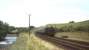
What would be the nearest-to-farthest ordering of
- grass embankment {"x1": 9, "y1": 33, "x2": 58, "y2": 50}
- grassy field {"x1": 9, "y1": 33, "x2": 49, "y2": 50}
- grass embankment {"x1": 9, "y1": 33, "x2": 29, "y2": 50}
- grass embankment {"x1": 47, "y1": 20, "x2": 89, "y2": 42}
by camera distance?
1. grass embankment {"x1": 9, "y1": 33, "x2": 58, "y2": 50}
2. grass embankment {"x1": 47, "y1": 20, "x2": 89, "y2": 42}
3. grassy field {"x1": 9, "y1": 33, "x2": 49, "y2": 50}
4. grass embankment {"x1": 9, "y1": 33, "x2": 29, "y2": 50}

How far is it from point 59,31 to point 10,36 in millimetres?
53495

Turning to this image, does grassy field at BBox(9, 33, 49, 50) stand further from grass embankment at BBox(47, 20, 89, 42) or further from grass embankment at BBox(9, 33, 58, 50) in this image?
grass embankment at BBox(47, 20, 89, 42)

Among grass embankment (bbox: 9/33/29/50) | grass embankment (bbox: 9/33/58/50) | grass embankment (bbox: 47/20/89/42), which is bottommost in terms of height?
grass embankment (bbox: 9/33/29/50)

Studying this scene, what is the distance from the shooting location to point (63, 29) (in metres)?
34.0

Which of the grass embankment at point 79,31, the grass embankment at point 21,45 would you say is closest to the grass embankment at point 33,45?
the grass embankment at point 21,45

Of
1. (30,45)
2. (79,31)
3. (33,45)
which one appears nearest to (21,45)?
(30,45)

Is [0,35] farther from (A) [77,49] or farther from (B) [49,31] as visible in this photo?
(A) [77,49]

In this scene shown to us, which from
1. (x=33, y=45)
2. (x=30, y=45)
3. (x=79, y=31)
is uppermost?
(x=79, y=31)

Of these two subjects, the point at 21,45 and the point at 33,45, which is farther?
the point at 21,45

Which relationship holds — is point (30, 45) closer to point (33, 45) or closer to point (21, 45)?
point (33, 45)

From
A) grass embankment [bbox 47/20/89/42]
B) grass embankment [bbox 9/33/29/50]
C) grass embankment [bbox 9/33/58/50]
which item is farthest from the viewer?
grass embankment [bbox 9/33/29/50]

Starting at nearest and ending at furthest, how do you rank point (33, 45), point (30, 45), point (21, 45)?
1. point (33, 45)
2. point (30, 45)
3. point (21, 45)

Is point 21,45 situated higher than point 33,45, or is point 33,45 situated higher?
point 33,45

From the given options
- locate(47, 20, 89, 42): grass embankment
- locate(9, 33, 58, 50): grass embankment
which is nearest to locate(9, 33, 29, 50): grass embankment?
locate(9, 33, 58, 50): grass embankment
